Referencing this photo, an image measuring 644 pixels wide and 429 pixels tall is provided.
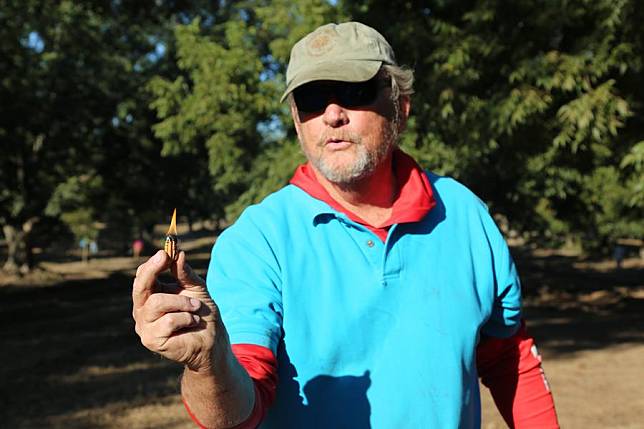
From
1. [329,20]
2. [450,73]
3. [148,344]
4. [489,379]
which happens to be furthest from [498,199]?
[148,344]

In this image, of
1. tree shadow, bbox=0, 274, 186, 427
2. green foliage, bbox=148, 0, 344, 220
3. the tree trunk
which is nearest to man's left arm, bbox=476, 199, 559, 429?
tree shadow, bbox=0, 274, 186, 427

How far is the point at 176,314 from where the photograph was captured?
3.62 ft

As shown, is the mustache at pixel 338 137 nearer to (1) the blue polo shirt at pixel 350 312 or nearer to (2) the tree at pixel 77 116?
(1) the blue polo shirt at pixel 350 312

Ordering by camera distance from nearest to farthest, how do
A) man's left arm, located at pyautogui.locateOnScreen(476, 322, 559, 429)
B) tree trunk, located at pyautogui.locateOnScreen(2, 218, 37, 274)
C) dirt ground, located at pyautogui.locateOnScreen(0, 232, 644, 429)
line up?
man's left arm, located at pyautogui.locateOnScreen(476, 322, 559, 429) → dirt ground, located at pyautogui.locateOnScreen(0, 232, 644, 429) → tree trunk, located at pyautogui.locateOnScreen(2, 218, 37, 274)

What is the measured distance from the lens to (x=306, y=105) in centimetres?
188

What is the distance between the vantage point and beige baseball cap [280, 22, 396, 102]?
5.90ft

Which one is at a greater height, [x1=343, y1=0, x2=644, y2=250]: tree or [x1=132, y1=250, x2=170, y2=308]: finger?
[x1=343, y1=0, x2=644, y2=250]: tree

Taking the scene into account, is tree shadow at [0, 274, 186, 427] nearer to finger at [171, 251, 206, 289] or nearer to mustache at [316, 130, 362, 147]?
mustache at [316, 130, 362, 147]

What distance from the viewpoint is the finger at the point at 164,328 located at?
1.10 meters

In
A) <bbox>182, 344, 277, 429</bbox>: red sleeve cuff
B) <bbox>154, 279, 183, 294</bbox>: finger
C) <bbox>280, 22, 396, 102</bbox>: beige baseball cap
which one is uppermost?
<bbox>280, 22, 396, 102</bbox>: beige baseball cap

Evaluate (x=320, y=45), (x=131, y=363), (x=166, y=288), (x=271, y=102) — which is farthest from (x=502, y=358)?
(x=271, y=102)

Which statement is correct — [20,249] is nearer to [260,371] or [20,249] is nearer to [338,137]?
[338,137]

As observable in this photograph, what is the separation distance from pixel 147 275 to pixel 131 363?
381 inches

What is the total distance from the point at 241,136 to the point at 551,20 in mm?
7114
